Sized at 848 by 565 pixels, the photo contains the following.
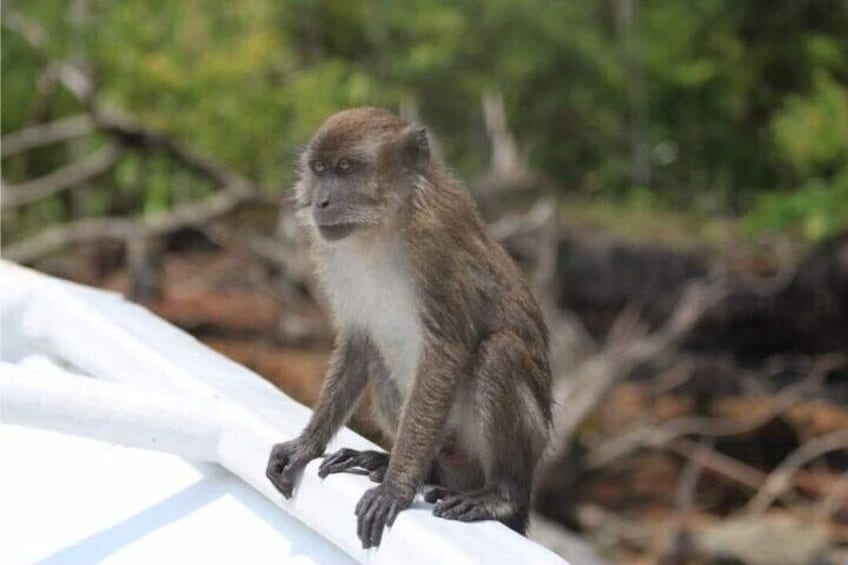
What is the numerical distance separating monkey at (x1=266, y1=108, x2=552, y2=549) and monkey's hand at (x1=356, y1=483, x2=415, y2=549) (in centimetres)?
73

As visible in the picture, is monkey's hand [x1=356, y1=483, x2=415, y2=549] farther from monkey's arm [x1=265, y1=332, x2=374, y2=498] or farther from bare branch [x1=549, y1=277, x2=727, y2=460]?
bare branch [x1=549, y1=277, x2=727, y2=460]

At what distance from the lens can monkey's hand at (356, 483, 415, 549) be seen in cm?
232

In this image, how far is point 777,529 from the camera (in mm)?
8219

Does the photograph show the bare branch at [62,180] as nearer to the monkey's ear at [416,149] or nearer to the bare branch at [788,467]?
the bare branch at [788,467]

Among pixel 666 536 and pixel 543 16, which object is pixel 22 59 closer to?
pixel 543 16

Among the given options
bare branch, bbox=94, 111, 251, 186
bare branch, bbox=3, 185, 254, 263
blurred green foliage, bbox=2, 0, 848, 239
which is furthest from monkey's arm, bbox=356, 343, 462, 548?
blurred green foliage, bbox=2, 0, 848, 239

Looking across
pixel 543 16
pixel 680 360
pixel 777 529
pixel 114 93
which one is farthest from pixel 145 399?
pixel 543 16

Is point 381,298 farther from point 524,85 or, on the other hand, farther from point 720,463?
point 524,85

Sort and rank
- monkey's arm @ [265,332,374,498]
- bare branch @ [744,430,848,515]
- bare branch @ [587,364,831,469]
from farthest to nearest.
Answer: bare branch @ [587,364,831,469] < bare branch @ [744,430,848,515] < monkey's arm @ [265,332,374,498]

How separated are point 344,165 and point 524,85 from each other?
9.54m

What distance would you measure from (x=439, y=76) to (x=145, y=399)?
10.4m

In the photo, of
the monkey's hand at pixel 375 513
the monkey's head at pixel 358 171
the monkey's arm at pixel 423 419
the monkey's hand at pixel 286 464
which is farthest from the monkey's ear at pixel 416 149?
the monkey's hand at pixel 375 513

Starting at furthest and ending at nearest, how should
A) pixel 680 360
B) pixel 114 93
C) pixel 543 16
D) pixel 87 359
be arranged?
pixel 543 16 → pixel 114 93 → pixel 680 360 → pixel 87 359

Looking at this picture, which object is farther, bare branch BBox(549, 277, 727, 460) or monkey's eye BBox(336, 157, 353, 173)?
bare branch BBox(549, 277, 727, 460)
